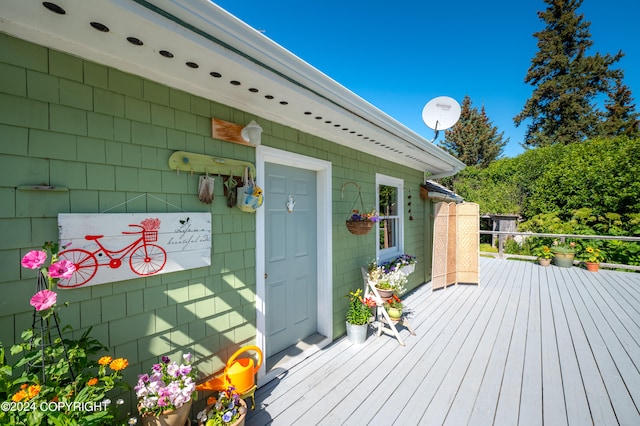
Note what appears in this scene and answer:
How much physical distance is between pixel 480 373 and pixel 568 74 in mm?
16368

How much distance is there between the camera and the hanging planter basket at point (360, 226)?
10.1 ft

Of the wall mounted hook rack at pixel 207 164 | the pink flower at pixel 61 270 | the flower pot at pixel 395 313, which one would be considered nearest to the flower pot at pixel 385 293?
the flower pot at pixel 395 313

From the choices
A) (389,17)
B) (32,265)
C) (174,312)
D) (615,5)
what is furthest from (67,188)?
(615,5)

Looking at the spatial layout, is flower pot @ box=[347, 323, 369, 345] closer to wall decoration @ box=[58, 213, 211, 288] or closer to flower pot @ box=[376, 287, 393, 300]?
flower pot @ box=[376, 287, 393, 300]

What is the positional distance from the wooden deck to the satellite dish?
3.06 metres

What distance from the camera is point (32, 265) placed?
1023mm

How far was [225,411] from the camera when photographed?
162 cm

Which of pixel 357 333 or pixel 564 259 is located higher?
pixel 564 259

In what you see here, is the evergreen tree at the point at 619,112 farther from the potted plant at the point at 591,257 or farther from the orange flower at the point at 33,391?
the orange flower at the point at 33,391

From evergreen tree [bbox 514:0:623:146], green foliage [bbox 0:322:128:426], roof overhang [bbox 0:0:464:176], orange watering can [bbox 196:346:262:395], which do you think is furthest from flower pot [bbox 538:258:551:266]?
evergreen tree [bbox 514:0:623:146]

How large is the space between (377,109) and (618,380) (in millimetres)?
3169

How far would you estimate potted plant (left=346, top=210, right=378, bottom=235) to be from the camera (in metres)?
3.08

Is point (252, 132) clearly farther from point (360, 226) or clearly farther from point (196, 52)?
point (360, 226)

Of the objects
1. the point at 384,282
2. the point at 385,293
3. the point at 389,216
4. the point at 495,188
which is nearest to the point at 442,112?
the point at 389,216
